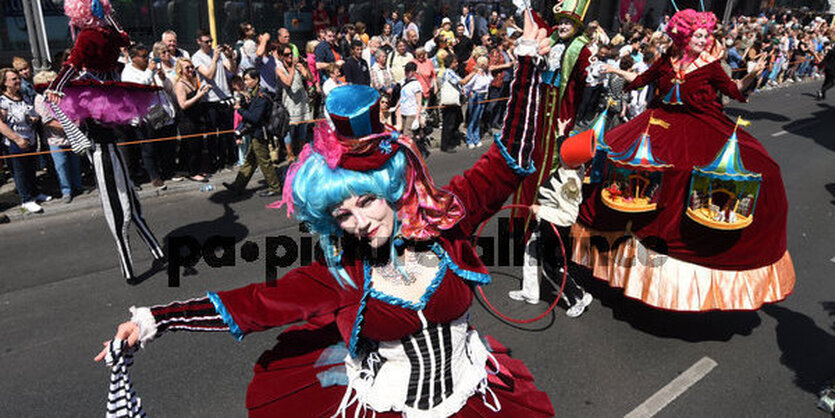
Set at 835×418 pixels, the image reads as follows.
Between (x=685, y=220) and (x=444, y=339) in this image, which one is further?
(x=685, y=220)

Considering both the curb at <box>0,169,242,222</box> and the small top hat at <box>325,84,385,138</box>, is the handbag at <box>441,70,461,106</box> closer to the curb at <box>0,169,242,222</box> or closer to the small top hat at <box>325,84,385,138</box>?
the curb at <box>0,169,242,222</box>

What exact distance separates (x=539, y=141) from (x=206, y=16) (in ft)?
44.0

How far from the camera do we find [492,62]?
36.9 feet

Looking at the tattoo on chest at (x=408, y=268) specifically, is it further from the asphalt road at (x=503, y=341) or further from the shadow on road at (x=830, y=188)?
the shadow on road at (x=830, y=188)

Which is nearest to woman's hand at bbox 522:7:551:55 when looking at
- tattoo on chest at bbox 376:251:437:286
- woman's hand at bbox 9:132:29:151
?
tattoo on chest at bbox 376:251:437:286

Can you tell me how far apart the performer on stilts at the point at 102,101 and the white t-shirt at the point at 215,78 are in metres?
3.72

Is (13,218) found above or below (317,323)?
below

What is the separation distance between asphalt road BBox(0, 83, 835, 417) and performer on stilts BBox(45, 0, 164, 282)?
706mm

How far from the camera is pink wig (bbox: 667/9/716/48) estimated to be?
457 cm

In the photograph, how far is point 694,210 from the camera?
416cm

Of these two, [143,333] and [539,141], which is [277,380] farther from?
[539,141]

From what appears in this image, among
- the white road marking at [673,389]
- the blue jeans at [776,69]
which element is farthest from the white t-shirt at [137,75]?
the blue jeans at [776,69]

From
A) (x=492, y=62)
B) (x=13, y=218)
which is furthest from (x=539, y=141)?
(x=492, y=62)

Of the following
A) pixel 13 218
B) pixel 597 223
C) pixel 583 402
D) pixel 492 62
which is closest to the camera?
pixel 583 402
